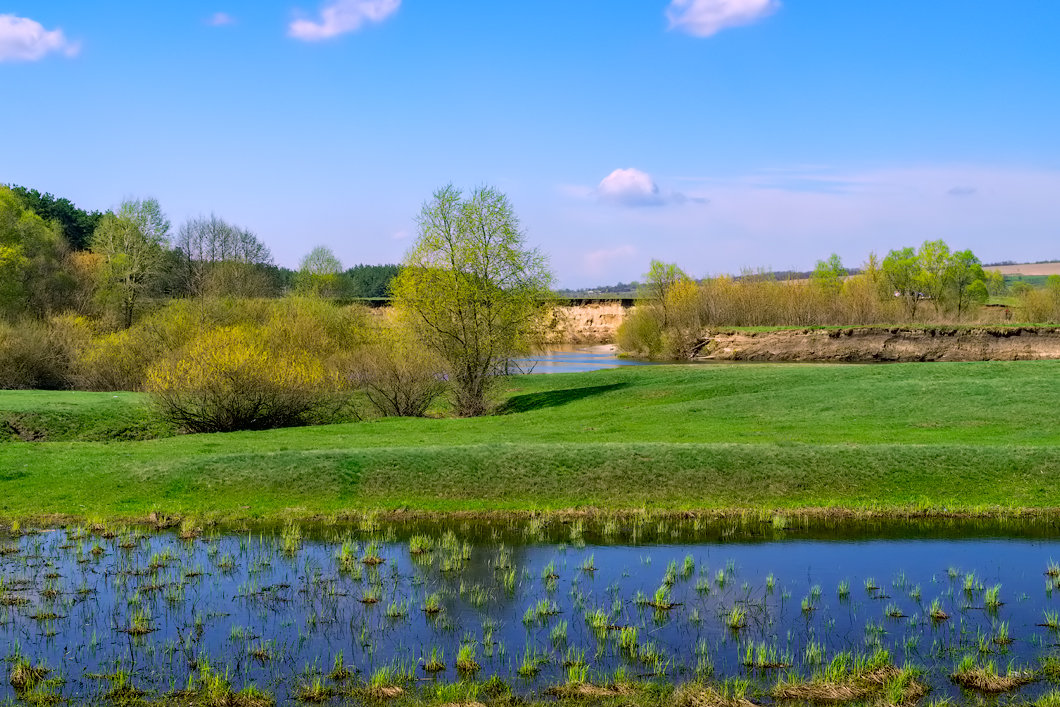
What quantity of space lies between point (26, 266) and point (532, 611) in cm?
5812

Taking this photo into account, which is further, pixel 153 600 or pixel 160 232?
pixel 160 232

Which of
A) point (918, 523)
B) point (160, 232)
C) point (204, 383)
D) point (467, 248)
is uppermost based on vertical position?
point (160, 232)

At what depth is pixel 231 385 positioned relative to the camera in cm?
3111

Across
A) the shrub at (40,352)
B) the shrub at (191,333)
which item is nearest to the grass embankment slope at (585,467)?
the shrub at (191,333)

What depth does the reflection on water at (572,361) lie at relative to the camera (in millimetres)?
67750

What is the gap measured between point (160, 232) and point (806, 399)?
56.3 m

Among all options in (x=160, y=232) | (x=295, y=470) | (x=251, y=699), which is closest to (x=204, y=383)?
(x=295, y=470)

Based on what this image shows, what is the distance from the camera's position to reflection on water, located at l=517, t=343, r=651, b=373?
6775cm

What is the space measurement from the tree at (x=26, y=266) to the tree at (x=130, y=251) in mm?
3151

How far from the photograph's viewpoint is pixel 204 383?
30766mm

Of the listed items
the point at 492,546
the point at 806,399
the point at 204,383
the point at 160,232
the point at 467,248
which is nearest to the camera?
the point at 492,546

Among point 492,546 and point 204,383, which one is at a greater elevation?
point 204,383

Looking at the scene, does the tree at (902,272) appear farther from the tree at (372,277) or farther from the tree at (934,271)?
the tree at (372,277)

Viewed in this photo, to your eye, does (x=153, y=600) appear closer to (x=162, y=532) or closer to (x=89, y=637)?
(x=89, y=637)
